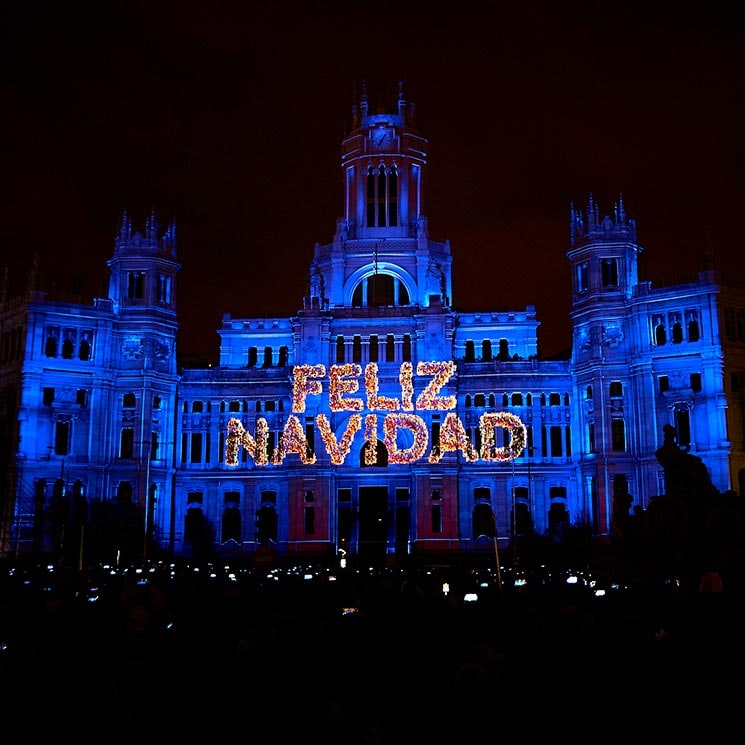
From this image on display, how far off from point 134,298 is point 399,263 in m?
24.1

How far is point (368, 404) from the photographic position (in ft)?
276

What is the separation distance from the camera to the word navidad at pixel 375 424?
8344cm

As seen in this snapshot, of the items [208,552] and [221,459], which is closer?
[208,552]

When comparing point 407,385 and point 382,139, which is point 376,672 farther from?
point 382,139

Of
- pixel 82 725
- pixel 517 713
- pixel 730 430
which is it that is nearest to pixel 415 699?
pixel 517 713

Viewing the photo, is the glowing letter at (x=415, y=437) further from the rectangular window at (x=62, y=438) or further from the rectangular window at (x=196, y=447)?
the rectangular window at (x=62, y=438)

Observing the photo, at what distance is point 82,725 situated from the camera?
9.88 metres

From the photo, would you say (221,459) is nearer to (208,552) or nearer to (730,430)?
(208,552)

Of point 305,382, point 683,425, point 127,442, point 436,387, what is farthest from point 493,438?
point 127,442

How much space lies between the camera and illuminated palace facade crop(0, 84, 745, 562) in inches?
3095

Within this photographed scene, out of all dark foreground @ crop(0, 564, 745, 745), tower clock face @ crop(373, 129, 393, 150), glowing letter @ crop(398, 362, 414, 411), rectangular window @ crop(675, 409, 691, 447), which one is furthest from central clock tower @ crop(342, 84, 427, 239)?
dark foreground @ crop(0, 564, 745, 745)

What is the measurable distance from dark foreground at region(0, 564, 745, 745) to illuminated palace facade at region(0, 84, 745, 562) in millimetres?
55761

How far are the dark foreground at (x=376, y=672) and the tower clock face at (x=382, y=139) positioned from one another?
252 feet

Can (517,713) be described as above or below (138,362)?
below
